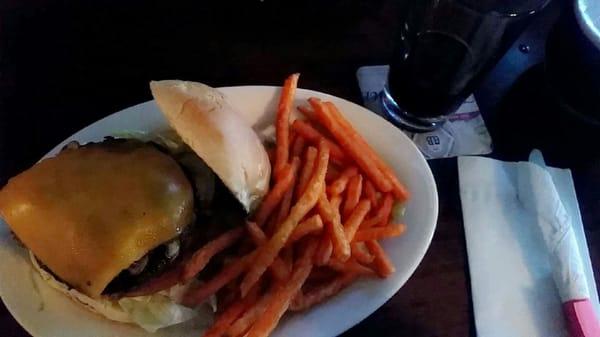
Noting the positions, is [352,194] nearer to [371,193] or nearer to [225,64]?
[371,193]

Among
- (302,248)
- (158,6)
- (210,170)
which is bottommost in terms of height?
(302,248)

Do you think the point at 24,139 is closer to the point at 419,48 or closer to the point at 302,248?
the point at 302,248

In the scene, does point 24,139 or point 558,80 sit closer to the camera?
point 24,139

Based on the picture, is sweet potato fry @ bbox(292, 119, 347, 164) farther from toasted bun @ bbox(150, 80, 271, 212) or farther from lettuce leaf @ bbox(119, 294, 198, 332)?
lettuce leaf @ bbox(119, 294, 198, 332)

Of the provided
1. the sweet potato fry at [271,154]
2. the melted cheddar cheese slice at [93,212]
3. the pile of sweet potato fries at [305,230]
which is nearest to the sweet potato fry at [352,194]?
the pile of sweet potato fries at [305,230]

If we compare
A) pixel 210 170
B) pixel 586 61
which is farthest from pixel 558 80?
pixel 210 170

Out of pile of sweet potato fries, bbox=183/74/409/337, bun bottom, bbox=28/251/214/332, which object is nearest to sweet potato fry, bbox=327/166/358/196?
pile of sweet potato fries, bbox=183/74/409/337

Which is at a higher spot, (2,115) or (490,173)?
(2,115)
